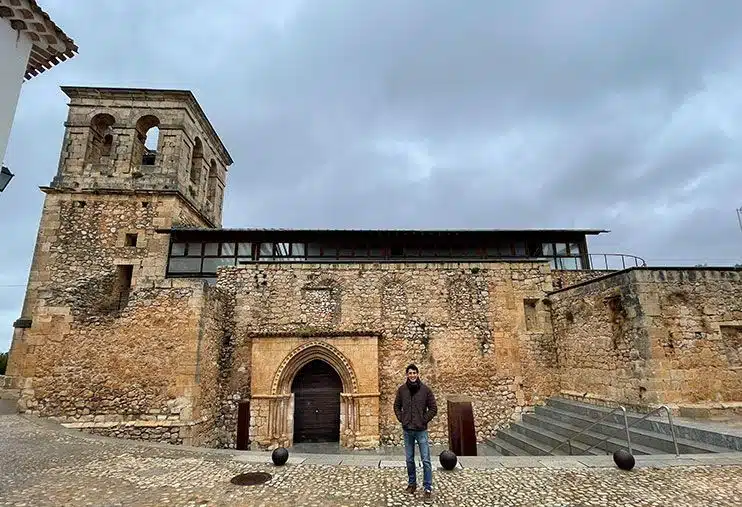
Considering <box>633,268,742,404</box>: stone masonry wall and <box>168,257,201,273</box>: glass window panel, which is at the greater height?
<box>168,257,201,273</box>: glass window panel

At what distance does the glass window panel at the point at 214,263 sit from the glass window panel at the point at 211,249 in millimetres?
240

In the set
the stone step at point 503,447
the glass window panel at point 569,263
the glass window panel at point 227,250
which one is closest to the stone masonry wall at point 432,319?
the stone step at point 503,447

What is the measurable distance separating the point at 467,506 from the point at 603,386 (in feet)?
24.7

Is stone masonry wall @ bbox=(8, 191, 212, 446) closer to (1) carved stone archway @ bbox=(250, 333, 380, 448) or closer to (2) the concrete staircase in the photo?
(1) carved stone archway @ bbox=(250, 333, 380, 448)

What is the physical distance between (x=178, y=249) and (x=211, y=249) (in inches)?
45.7

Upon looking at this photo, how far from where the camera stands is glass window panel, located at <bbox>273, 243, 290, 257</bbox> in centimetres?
1394

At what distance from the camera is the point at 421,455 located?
14.8ft

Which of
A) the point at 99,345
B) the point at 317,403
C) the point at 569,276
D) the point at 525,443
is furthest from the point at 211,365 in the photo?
the point at 569,276

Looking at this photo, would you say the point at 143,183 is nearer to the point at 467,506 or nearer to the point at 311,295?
the point at 311,295

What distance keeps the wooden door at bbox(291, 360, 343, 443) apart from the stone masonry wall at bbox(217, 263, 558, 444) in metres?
1.44

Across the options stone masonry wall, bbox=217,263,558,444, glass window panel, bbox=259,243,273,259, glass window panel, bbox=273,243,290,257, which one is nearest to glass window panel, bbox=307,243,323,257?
glass window panel, bbox=273,243,290,257

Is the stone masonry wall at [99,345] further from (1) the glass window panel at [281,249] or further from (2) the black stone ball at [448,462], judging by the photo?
(2) the black stone ball at [448,462]

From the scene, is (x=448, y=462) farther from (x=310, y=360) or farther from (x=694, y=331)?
(x=694, y=331)

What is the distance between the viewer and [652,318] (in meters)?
8.73
